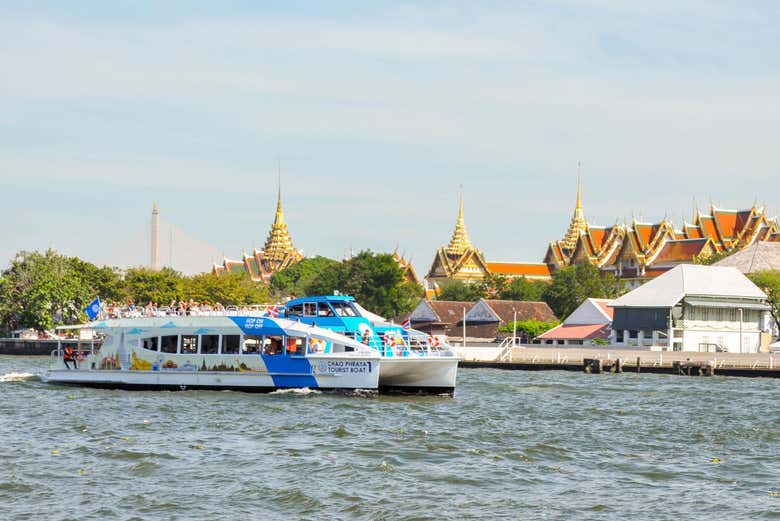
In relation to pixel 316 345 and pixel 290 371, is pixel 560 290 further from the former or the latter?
pixel 290 371

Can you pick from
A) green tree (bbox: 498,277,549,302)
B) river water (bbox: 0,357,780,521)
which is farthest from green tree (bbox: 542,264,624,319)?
river water (bbox: 0,357,780,521)

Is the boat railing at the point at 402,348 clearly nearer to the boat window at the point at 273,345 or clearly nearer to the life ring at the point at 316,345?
the life ring at the point at 316,345

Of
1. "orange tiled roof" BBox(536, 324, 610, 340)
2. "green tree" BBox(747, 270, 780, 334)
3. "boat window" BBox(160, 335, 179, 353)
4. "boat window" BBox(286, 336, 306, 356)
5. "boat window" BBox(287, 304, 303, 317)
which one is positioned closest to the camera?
"boat window" BBox(286, 336, 306, 356)

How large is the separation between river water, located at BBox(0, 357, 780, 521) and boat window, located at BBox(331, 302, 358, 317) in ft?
9.59

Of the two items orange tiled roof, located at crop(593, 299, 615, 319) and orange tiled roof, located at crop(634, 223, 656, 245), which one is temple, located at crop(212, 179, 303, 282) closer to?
orange tiled roof, located at crop(634, 223, 656, 245)

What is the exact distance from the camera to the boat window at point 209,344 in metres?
40.3

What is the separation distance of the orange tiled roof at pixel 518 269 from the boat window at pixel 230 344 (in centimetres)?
11409

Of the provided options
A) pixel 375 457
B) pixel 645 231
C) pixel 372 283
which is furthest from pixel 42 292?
pixel 645 231

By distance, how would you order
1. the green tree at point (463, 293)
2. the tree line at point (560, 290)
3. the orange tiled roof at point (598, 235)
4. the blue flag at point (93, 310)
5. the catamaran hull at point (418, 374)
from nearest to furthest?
the catamaran hull at point (418, 374) → the blue flag at point (93, 310) → the tree line at point (560, 290) → the green tree at point (463, 293) → the orange tiled roof at point (598, 235)

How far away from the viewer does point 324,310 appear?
40.2m

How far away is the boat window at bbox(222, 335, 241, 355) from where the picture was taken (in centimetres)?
4000

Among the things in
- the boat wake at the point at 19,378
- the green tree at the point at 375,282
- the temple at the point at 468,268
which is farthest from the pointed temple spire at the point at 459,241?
the boat wake at the point at 19,378

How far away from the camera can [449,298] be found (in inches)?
4926

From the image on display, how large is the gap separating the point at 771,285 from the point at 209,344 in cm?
5877
